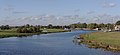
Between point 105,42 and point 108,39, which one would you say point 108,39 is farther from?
point 105,42

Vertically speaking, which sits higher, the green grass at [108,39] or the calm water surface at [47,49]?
the green grass at [108,39]

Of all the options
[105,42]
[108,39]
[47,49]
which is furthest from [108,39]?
[47,49]

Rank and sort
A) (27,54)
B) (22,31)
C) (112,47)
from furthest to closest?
1. (22,31)
2. (112,47)
3. (27,54)

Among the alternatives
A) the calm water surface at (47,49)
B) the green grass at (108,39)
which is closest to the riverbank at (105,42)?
the green grass at (108,39)

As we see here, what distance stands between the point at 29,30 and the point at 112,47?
12274 centimetres

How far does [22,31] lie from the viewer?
545 feet

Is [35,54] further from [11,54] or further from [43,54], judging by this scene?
[11,54]

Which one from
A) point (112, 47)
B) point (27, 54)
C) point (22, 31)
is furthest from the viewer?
point (22, 31)

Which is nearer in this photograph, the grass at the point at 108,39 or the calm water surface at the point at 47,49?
the calm water surface at the point at 47,49

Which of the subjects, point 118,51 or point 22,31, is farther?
point 22,31

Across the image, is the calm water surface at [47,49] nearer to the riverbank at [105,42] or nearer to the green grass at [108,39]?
the riverbank at [105,42]

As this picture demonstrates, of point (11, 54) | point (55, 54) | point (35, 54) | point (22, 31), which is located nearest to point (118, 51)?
point (55, 54)

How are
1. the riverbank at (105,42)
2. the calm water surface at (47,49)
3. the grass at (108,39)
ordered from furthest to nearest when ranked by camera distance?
the grass at (108,39) → the riverbank at (105,42) → the calm water surface at (47,49)

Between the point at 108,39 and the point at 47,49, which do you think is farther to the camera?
the point at 108,39
